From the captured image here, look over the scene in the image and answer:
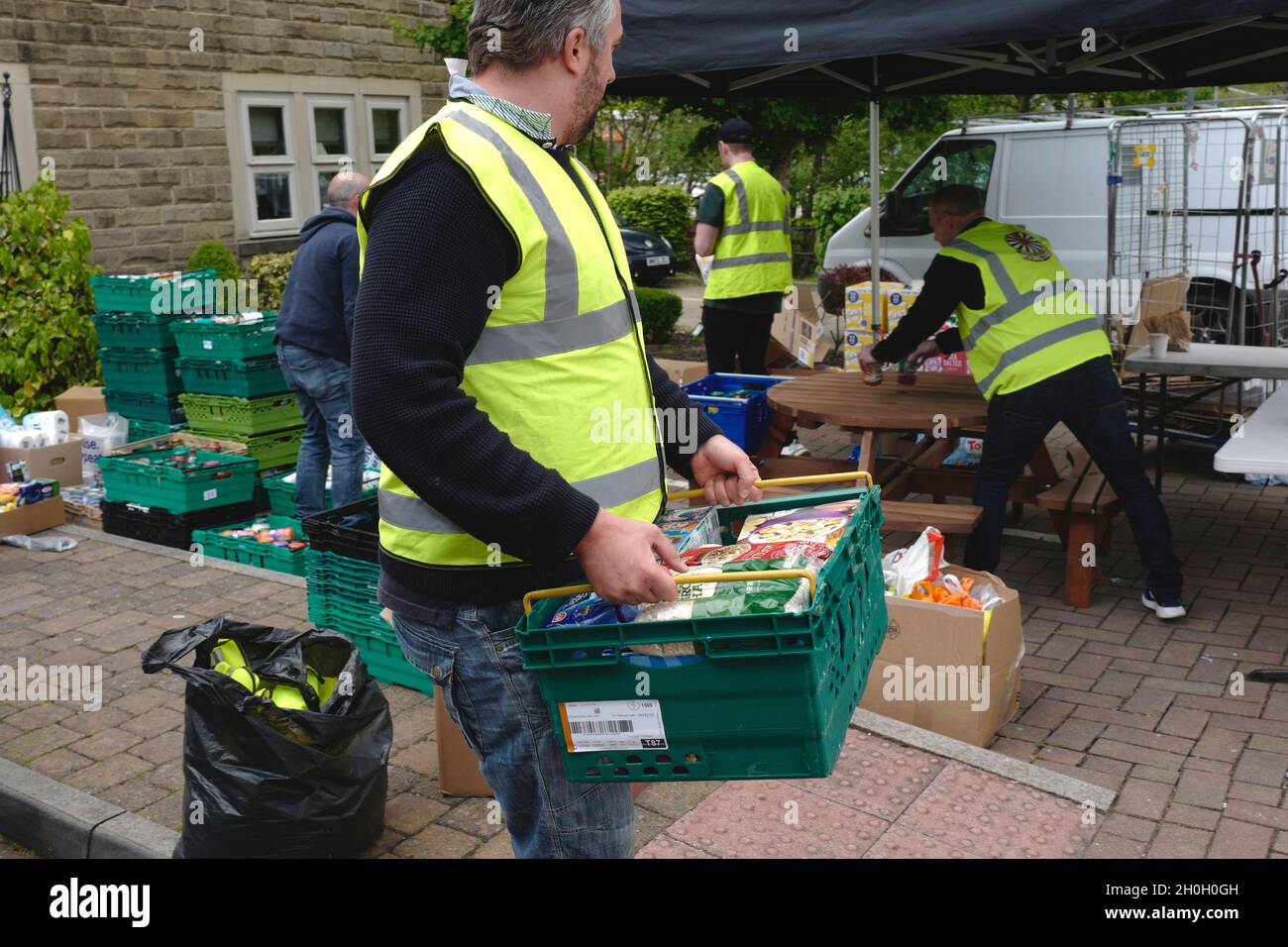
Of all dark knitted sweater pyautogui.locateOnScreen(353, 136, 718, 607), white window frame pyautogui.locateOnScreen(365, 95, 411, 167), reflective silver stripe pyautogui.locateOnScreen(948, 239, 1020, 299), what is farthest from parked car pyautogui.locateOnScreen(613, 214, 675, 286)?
dark knitted sweater pyautogui.locateOnScreen(353, 136, 718, 607)

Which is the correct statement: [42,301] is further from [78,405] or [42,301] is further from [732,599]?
[732,599]

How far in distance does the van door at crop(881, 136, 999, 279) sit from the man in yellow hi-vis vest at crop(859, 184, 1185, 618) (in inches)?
225

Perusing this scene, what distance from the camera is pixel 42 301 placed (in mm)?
9375

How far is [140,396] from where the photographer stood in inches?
350

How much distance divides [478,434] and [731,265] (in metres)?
6.41

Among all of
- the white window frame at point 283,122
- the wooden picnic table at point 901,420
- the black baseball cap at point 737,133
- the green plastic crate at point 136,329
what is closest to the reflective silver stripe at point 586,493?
the wooden picnic table at point 901,420

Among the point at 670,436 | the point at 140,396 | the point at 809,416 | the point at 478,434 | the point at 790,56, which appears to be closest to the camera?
the point at 478,434

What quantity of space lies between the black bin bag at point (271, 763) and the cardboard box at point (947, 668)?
1809 mm

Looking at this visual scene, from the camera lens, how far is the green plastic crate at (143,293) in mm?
8555

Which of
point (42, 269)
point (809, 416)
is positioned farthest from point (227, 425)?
point (809, 416)

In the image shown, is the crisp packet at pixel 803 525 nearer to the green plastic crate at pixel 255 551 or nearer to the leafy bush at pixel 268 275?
the green plastic crate at pixel 255 551

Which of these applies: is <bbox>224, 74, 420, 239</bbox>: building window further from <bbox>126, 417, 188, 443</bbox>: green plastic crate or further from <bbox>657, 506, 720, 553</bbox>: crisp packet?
<bbox>657, 506, 720, 553</bbox>: crisp packet

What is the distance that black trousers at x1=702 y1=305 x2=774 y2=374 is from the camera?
8219 millimetres

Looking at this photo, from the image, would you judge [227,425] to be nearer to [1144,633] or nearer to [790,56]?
[790,56]
